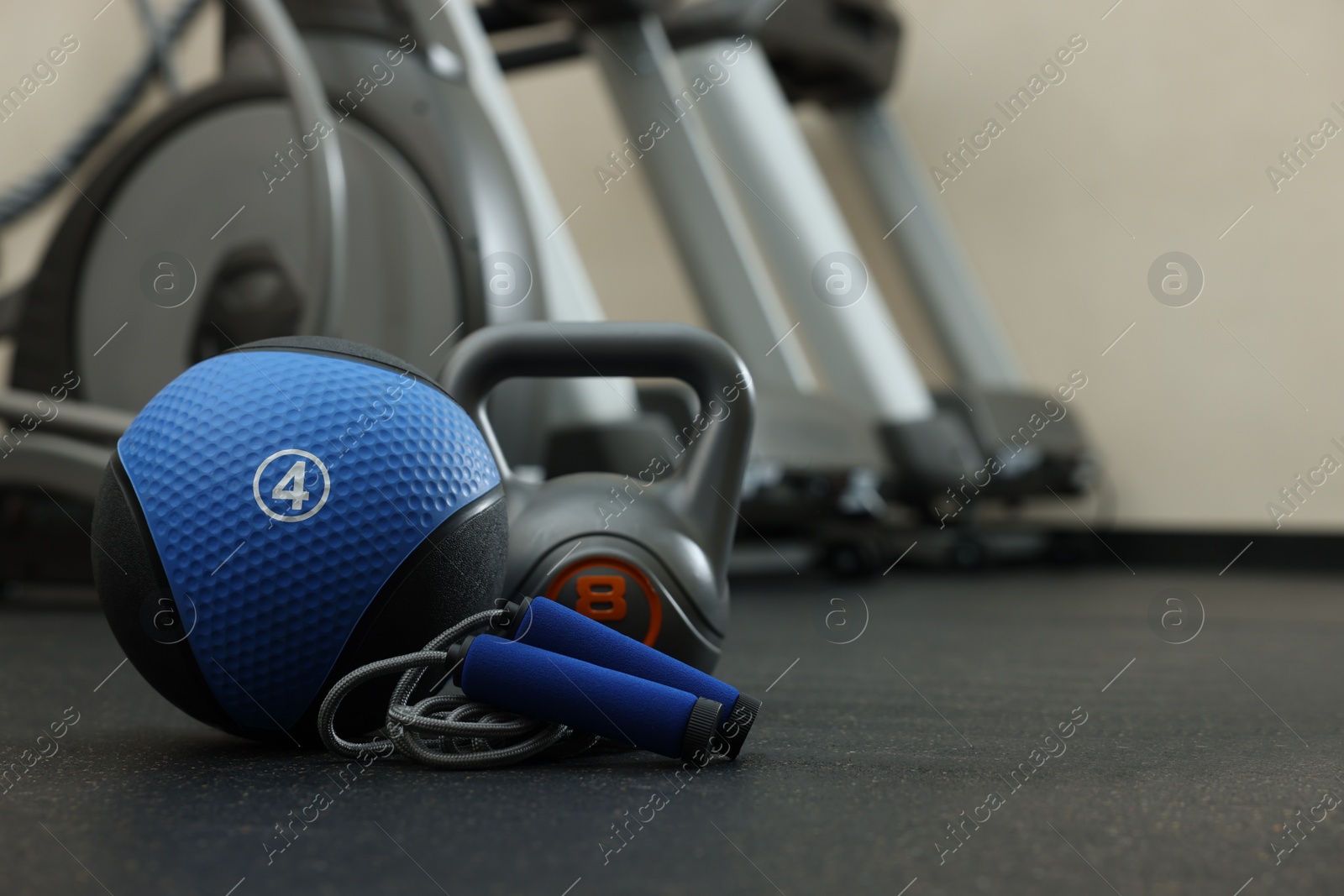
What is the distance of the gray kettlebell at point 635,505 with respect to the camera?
1.04 m

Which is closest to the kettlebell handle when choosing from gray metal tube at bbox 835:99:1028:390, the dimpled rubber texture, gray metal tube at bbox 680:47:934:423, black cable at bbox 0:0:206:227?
the dimpled rubber texture

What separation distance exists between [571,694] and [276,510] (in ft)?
0.83

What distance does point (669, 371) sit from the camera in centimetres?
Result: 111

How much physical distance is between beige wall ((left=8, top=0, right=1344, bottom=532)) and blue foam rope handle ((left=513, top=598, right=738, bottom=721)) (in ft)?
11.7

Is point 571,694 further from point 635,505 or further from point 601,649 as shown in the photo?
point 635,505

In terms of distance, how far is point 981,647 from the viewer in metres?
1.74

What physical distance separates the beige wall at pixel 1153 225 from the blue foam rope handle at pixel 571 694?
11.9ft

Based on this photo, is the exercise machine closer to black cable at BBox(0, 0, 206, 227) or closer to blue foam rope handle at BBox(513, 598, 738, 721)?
black cable at BBox(0, 0, 206, 227)

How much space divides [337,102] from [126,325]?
0.69m

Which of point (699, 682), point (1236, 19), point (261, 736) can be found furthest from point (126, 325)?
point (1236, 19)

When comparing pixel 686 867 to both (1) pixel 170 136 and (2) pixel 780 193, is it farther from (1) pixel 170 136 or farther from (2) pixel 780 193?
(2) pixel 780 193

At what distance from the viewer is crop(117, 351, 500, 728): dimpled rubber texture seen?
819mm

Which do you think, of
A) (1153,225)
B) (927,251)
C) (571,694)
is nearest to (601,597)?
(571,694)

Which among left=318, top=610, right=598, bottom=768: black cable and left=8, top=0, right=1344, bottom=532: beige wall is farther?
left=8, top=0, right=1344, bottom=532: beige wall
